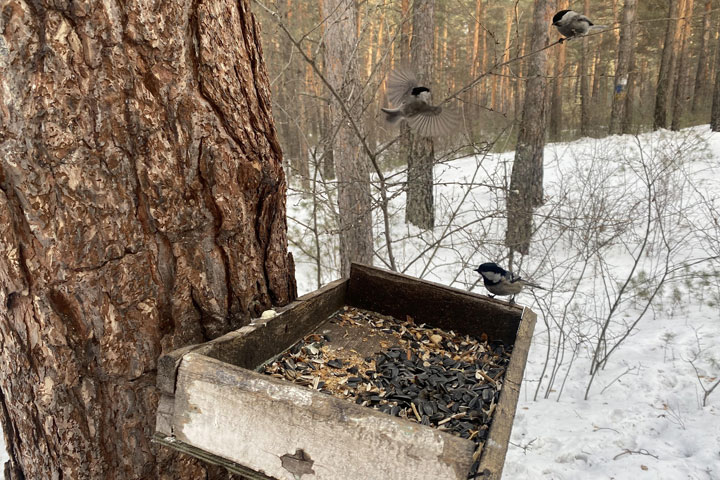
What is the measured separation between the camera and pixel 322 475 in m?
1.00

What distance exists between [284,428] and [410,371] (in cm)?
58

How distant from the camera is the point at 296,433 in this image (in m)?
1.01

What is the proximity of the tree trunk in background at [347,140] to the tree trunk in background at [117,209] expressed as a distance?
245cm

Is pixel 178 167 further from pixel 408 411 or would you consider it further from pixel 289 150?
pixel 289 150

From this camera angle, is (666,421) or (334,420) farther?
(666,421)

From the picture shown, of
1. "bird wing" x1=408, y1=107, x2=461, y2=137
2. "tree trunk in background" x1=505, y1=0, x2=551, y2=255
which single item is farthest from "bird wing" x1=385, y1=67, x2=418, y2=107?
"tree trunk in background" x1=505, y1=0, x2=551, y2=255

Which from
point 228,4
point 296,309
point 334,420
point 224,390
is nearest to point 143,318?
point 224,390

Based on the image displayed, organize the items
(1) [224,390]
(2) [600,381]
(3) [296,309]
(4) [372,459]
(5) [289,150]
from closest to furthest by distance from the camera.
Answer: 1. (4) [372,459]
2. (1) [224,390]
3. (3) [296,309]
4. (2) [600,381]
5. (5) [289,150]

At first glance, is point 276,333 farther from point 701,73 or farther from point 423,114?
point 701,73

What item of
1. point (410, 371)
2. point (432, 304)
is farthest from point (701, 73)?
point (410, 371)

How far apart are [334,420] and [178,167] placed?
75cm

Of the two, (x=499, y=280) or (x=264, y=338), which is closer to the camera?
(x=264, y=338)

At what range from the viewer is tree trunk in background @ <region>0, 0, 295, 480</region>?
3.41ft

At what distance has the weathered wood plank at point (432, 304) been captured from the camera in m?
1.71
